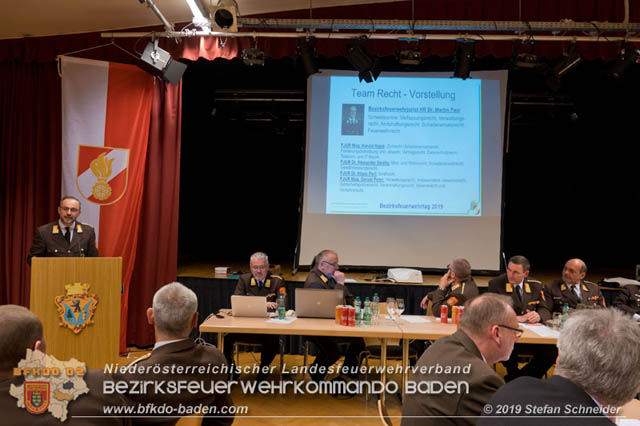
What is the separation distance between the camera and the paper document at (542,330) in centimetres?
414

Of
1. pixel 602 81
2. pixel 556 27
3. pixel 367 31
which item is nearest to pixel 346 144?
pixel 367 31

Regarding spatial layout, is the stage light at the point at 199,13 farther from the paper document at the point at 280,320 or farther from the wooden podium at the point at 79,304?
the paper document at the point at 280,320

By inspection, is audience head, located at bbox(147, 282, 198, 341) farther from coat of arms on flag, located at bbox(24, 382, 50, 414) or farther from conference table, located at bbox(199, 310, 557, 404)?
conference table, located at bbox(199, 310, 557, 404)

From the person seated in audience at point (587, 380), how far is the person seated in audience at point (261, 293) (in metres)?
3.61

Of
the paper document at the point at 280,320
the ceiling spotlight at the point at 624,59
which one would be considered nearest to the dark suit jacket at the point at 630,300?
the ceiling spotlight at the point at 624,59

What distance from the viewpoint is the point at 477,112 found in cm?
677

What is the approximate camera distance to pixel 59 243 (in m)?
5.18

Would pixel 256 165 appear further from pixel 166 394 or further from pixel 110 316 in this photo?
pixel 166 394

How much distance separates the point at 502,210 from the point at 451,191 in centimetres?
75

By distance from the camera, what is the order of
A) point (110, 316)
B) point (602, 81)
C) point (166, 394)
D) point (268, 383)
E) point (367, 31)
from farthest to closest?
point (602, 81), point (367, 31), point (268, 383), point (110, 316), point (166, 394)

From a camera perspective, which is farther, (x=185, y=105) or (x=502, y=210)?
(x=185, y=105)

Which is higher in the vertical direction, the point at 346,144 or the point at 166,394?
the point at 346,144

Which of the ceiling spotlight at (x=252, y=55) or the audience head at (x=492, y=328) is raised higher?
the ceiling spotlight at (x=252, y=55)

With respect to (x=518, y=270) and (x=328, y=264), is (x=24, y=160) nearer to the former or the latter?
(x=328, y=264)
